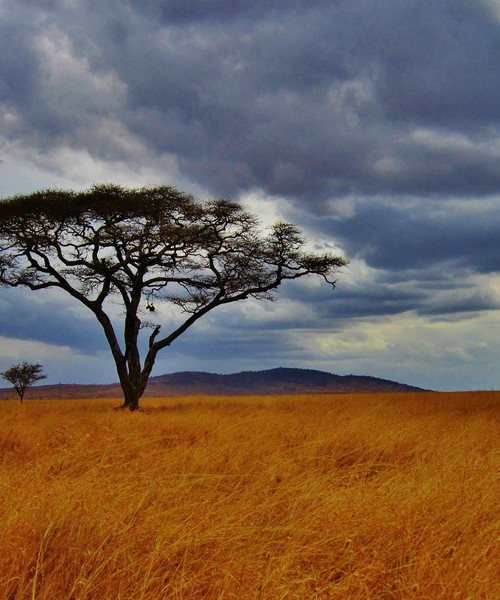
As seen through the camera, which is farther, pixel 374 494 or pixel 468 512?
pixel 374 494

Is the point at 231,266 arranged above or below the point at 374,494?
above

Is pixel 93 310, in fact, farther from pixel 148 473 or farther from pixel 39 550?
pixel 39 550

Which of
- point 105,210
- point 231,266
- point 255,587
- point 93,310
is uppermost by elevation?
point 105,210

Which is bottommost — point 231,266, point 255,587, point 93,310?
point 255,587

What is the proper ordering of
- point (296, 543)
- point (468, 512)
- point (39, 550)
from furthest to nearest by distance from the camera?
point (468, 512)
point (296, 543)
point (39, 550)

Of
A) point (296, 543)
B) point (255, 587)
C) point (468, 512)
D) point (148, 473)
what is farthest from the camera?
point (148, 473)

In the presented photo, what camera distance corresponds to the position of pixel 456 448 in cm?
884

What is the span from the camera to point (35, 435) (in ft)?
35.1

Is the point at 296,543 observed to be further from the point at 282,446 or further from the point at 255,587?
the point at 282,446

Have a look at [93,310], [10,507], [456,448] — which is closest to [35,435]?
[10,507]

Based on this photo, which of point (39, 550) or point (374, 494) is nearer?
point (39, 550)

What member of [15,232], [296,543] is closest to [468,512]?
[296,543]

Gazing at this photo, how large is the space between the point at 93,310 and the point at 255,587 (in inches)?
813

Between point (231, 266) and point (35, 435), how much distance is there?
46.9 feet
